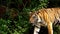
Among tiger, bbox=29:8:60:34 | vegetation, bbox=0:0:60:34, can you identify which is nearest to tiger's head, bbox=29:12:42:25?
tiger, bbox=29:8:60:34

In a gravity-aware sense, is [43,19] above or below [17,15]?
below

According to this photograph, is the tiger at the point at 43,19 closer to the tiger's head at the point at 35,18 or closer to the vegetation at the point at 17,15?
the tiger's head at the point at 35,18

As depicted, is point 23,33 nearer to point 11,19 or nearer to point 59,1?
point 11,19

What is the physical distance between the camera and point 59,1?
316 inches

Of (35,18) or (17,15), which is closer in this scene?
(35,18)

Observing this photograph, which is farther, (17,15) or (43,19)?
(17,15)

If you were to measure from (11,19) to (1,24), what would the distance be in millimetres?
371

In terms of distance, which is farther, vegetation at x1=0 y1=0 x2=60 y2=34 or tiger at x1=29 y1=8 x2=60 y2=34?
vegetation at x1=0 y1=0 x2=60 y2=34

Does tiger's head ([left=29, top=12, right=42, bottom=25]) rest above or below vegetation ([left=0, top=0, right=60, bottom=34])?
below

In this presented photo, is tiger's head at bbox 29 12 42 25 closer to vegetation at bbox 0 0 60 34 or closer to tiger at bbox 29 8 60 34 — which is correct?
tiger at bbox 29 8 60 34

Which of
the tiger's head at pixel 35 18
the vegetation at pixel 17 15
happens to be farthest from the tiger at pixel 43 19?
the vegetation at pixel 17 15

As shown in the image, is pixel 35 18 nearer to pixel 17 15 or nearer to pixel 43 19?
pixel 43 19

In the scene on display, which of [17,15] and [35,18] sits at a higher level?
[17,15]

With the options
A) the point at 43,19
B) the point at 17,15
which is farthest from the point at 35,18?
the point at 17,15
